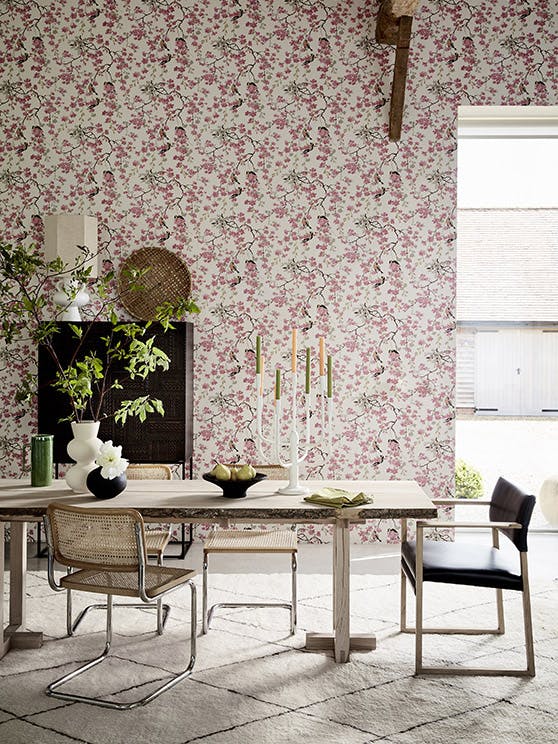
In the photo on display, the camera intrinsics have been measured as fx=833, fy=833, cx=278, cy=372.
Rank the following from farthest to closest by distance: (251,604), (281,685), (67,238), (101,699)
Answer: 1. (67,238)
2. (251,604)
3. (281,685)
4. (101,699)

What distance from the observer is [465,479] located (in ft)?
19.8

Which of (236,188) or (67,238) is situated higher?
(236,188)

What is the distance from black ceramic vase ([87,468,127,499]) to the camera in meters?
3.51

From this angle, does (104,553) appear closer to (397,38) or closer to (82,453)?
(82,453)

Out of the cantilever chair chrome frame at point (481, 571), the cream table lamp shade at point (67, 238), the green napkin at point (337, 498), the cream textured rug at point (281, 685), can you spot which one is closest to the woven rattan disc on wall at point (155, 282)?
the cream table lamp shade at point (67, 238)

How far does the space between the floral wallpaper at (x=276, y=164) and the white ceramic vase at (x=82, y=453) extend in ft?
6.80

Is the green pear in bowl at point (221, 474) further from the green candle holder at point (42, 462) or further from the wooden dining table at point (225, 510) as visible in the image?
the green candle holder at point (42, 462)

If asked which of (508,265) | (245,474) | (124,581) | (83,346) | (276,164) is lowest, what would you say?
(124,581)

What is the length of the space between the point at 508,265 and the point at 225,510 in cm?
342

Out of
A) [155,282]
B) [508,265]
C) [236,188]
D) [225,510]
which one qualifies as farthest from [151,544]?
[508,265]

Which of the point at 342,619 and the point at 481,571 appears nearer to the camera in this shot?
the point at 481,571

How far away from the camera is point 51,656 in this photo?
3.51 meters

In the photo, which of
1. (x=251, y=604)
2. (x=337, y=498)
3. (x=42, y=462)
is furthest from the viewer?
(x=251, y=604)

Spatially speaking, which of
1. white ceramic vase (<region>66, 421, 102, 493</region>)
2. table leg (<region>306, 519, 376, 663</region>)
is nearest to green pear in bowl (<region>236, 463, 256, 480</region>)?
table leg (<region>306, 519, 376, 663</region>)
